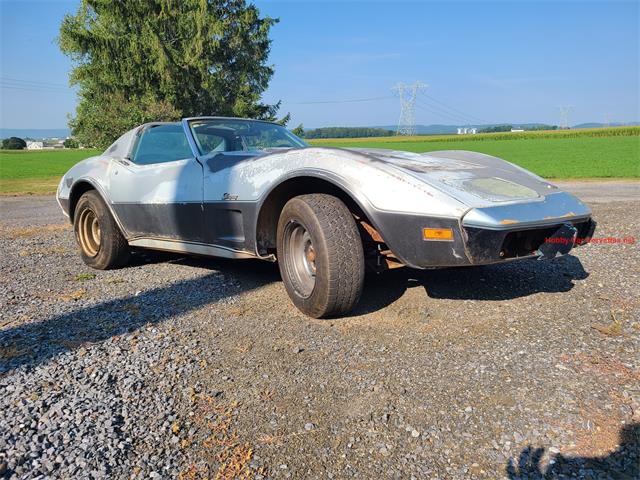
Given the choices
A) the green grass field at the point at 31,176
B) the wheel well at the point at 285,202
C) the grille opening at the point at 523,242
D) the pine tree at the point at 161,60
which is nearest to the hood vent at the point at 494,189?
the grille opening at the point at 523,242

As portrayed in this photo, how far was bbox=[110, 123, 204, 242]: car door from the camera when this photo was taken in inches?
166

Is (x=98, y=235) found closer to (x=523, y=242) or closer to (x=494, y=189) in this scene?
(x=494, y=189)

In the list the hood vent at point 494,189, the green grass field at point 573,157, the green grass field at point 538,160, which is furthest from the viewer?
the green grass field at point 573,157

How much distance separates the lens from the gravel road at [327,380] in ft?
6.34

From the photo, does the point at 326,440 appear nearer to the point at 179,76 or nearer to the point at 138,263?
the point at 138,263

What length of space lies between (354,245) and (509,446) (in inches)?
61.2

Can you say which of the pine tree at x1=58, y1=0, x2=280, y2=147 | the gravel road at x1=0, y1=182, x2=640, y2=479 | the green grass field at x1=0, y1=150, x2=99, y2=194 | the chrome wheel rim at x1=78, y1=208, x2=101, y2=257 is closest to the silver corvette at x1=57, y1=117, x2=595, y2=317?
the chrome wheel rim at x1=78, y1=208, x2=101, y2=257

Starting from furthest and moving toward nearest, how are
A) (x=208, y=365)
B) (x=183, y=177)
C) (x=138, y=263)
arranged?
(x=138, y=263) < (x=183, y=177) < (x=208, y=365)

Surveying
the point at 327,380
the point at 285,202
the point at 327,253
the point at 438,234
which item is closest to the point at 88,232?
the point at 285,202

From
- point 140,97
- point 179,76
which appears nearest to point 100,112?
point 140,97

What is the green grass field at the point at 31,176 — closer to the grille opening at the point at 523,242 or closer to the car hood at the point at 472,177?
the car hood at the point at 472,177

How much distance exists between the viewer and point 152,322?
3455mm

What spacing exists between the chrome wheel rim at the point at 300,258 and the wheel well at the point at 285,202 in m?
0.25

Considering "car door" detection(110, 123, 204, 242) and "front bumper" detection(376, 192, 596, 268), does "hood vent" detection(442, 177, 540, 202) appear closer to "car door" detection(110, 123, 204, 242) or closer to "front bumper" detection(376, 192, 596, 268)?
"front bumper" detection(376, 192, 596, 268)
